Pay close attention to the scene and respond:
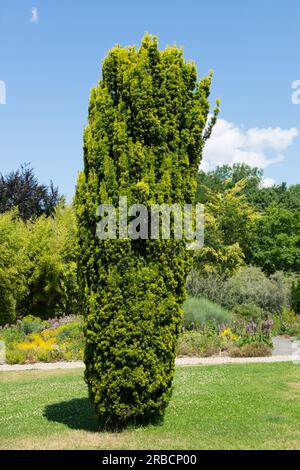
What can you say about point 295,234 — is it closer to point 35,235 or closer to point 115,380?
point 35,235

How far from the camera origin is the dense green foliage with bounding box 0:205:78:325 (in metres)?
18.7

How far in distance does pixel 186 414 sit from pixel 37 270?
13.7m

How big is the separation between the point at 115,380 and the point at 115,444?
74 cm

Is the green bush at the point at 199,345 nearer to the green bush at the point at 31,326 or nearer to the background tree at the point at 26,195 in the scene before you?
the green bush at the point at 31,326

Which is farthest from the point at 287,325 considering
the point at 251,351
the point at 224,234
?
the point at 224,234

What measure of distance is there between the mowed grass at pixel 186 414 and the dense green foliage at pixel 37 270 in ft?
28.2

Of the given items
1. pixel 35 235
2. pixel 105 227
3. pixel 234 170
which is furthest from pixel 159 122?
pixel 234 170

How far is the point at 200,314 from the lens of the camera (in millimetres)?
15453

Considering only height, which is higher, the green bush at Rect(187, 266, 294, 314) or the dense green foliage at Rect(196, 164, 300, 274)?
the dense green foliage at Rect(196, 164, 300, 274)

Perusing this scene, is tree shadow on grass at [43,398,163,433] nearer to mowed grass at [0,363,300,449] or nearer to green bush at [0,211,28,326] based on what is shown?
mowed grass at [0,363,300,449]

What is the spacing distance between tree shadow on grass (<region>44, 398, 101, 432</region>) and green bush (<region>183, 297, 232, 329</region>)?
7286mm

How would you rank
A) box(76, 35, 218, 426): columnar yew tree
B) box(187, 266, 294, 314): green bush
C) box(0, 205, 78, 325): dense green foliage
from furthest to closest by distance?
box(187, 266, 294, 314): green bush
box(0, 205, 78, 325): dense green foliage
box(76, 35, 218, 426): columnar yew tree

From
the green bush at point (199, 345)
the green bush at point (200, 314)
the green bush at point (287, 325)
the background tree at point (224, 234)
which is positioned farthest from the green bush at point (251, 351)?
the background tree at point (224, 234)

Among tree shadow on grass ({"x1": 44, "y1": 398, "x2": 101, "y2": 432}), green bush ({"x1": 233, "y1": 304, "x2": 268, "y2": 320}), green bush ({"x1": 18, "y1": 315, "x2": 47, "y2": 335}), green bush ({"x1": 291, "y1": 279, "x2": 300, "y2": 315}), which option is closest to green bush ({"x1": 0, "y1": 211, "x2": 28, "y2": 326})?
green bush ({"x1": 18, "y1": 315, "x2": 47, "y2": 335})
